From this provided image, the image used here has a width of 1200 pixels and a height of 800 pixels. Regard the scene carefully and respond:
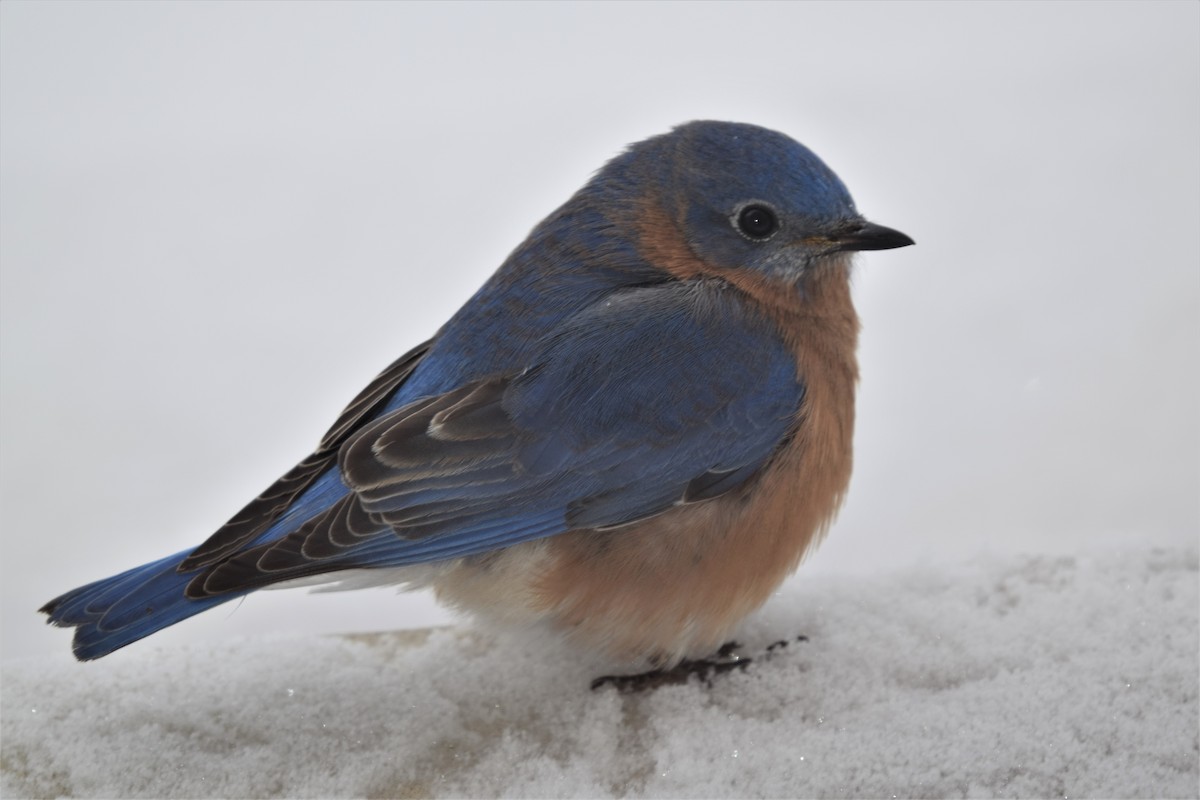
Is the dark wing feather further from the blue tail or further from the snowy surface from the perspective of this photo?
the snowy surface

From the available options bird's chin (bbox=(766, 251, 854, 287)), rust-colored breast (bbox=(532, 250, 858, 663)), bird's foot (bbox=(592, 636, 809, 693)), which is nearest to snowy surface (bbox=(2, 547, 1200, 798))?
bird's foot (bbox=(592, 636, 809, 693))

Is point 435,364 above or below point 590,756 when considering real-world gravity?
above

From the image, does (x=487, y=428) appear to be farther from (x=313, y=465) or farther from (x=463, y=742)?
(x=463, y=742)

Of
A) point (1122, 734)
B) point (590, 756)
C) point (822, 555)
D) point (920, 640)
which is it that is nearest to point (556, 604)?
point (590, 756)

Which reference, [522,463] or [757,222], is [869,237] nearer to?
[757,222]

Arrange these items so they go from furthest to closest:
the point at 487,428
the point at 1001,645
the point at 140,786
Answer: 1. the point at 1001,645
2. the point at 487,428
3. the point at 140,786

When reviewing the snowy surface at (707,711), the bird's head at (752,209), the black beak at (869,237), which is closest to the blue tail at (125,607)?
the snowy surface at (707,711)

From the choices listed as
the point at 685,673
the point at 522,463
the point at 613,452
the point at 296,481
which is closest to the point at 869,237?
the point at 613,452
